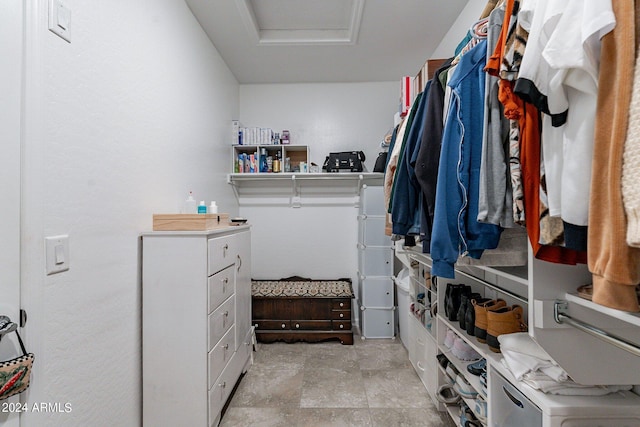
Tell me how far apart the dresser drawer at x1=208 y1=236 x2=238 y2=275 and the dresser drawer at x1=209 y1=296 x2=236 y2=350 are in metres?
0.24

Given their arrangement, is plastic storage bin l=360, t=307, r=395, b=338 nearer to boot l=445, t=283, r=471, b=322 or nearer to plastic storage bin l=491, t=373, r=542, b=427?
boot l=445, t=283, r=471, b=322

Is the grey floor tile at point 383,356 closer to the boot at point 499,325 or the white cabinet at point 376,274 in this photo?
the white cabinet at point 376,274

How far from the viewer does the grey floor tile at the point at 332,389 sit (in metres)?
1.99

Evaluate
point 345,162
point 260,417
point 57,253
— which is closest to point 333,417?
point 260,417

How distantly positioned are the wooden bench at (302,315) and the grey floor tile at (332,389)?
0.48 meters

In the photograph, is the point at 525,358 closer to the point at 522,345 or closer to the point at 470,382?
the point at 522,345

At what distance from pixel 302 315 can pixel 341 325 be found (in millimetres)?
388

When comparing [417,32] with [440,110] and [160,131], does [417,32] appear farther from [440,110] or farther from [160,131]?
[160,131]

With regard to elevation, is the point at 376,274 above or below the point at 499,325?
below

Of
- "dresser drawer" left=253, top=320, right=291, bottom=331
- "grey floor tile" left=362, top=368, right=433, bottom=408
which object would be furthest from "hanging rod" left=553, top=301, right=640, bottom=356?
"dresser drawer" left=253, top=320, right=291, bottom=331

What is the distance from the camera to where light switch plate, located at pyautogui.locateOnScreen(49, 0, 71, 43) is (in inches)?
40.9

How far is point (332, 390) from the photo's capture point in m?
2.14

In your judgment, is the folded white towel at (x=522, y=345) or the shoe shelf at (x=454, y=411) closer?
the folded white towel at (x=522, y=345)

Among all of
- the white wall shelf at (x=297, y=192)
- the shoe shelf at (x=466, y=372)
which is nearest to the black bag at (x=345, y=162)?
the white wall shelf at (x=297, y=192)
